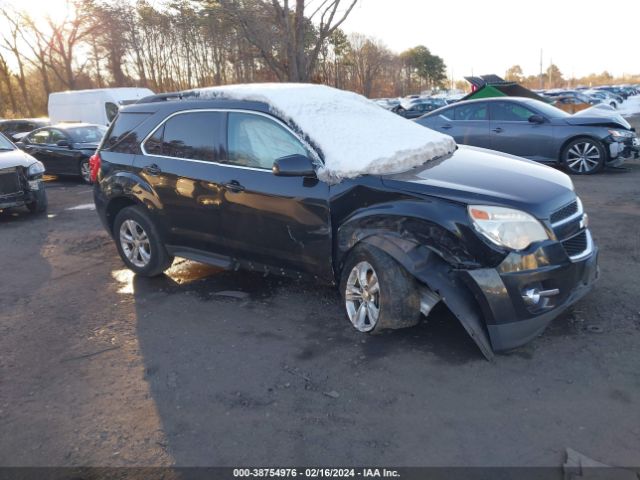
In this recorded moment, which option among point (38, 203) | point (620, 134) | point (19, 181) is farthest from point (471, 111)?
point (19, 181)

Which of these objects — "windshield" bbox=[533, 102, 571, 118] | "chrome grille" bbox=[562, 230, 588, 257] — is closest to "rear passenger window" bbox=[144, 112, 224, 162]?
"chrome grille" bbox=[562, 230, 588, 257]

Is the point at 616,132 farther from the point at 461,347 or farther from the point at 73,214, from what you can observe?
the point at 73,214

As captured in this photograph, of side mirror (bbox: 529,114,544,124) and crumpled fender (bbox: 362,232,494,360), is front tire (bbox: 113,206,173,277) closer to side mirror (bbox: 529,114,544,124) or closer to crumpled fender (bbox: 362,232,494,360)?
crumpled fender (bbox: 362,232,494,360)

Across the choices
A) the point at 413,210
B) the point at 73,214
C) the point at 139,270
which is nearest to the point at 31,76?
the point at 73,214

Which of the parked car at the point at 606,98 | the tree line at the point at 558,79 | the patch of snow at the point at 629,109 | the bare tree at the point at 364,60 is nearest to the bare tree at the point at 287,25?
the patch of snow at the point at 629,109

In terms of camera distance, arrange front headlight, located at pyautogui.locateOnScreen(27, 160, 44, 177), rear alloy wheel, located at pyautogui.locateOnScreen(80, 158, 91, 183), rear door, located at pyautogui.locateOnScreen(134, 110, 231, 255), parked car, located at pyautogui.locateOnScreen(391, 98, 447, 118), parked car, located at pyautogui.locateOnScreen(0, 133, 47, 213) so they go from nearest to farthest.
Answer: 1. rear door, located at pyautogui.locateOnScreen(134, 110, 231, 255)
2. parked car, located at pyautogui.locateOnScreen(0, 133, 47, 213)
3. front headlight, located at pyautogui.locateOnScreen(27, 160, 44, 177)
4. rear alloy wheel, located at pyautogui.locateOnScreen(80, 158, 91, 183)
5. parked car, located at pyautogui.locateOnScreen(391, 98, 447, 118)

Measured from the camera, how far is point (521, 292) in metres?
3.43

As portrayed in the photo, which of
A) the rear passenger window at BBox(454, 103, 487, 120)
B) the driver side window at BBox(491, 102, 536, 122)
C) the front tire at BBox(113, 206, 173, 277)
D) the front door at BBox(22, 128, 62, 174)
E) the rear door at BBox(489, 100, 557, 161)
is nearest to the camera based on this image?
the front tire at BBox(113, 206, 173, 277)

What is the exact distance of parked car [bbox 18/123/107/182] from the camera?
13.0m

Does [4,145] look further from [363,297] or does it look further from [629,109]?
[629,109]

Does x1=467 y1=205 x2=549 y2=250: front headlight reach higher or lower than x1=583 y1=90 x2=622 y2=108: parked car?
lower

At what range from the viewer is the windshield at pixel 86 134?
13.4 metres

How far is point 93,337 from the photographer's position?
4.45m

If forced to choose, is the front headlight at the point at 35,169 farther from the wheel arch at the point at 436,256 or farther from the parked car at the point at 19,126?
the parked car at the point at 19,126
